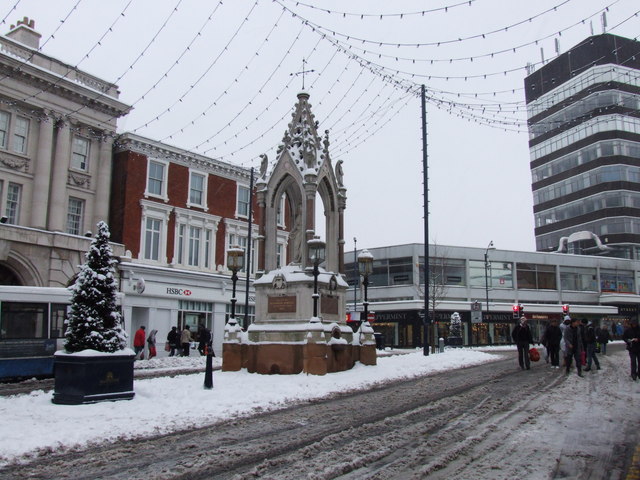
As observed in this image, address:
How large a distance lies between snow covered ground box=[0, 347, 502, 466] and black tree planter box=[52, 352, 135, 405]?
243 millimetres

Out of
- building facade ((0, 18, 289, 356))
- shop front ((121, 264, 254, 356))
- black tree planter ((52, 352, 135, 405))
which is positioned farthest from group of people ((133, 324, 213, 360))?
black tree planter ((52, 352, 135, 405))

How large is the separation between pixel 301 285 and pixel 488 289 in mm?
40830

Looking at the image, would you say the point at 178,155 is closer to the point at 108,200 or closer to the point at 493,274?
the point at 108,200

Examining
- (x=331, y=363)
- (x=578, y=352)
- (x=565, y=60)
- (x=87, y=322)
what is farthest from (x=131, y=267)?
(x=565, y=60)

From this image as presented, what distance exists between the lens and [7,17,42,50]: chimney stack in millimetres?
28094

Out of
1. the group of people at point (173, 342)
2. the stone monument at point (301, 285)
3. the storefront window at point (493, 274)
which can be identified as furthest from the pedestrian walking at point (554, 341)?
the storefront window at point (493, 274)

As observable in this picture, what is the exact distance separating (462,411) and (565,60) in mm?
69315

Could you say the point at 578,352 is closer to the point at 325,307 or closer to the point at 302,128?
the point at 325,307

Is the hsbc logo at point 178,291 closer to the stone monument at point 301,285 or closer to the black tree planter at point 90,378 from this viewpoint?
the stone monument at point 301,285

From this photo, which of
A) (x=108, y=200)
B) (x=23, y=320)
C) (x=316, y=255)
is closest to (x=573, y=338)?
(x=316, y=255)

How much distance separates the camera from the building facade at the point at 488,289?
50.7 meters

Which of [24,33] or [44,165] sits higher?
[24,33]

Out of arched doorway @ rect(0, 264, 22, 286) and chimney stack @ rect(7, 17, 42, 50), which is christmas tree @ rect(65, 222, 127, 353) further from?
chimney stack @ rect(7, 17, 42, 50)

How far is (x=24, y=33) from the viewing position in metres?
28.2
